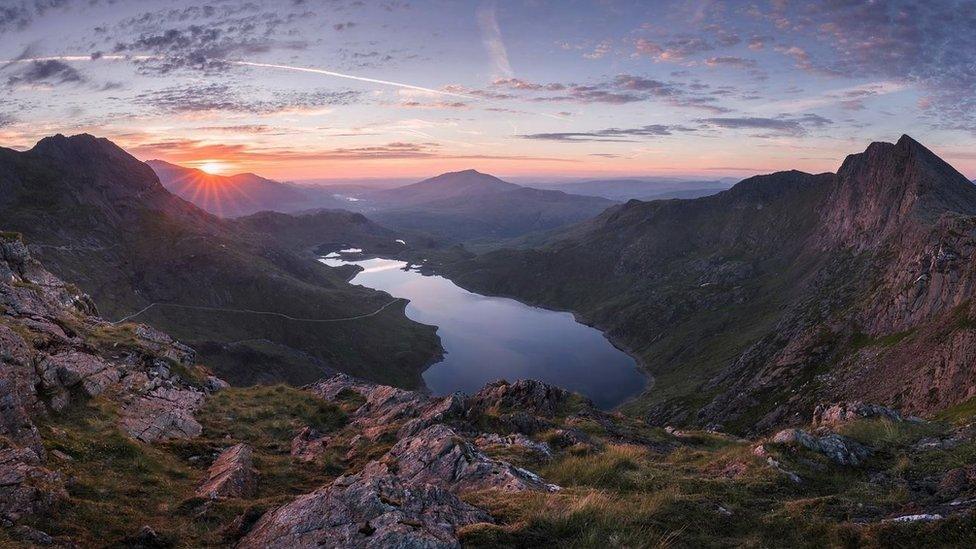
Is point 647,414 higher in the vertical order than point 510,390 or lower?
lower

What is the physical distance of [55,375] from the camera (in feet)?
87.1

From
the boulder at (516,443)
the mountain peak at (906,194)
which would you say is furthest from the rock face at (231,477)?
the mountain peak at (906,194)

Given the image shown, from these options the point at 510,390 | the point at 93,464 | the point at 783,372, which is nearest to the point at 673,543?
the point at 93,464

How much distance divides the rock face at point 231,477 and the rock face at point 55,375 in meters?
4.94

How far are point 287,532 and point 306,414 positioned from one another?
96.9 feet

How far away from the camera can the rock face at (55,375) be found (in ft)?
51.3

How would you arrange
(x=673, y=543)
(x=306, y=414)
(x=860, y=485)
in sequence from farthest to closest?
(x=306, y=414) < (x=860, y=485) < (x=673, y=543)

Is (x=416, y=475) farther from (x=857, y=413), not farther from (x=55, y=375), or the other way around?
(x=857, y=413)

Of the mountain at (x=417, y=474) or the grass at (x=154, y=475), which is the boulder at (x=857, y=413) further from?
the grass at (x=154, y=475)

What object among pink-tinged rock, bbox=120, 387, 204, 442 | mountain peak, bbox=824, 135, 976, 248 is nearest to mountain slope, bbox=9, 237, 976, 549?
pink-tinged rock, bbox=120, 387, 204, 442

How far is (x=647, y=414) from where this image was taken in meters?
143

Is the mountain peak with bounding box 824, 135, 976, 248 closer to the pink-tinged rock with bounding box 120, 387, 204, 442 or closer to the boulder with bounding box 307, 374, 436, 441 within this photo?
the boulder with bounding box 307, 374, 436, 441

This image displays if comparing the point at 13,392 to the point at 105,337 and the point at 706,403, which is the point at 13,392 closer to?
the point at 105,337

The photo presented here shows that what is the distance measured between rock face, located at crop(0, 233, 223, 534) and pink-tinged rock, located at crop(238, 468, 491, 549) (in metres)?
7.11
